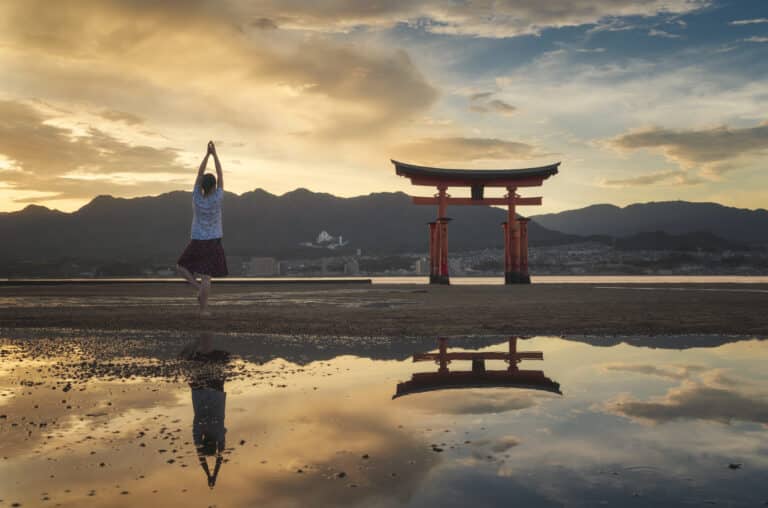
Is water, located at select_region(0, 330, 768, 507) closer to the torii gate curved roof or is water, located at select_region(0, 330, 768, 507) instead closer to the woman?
the woman

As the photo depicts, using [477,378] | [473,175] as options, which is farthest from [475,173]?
[477,378]

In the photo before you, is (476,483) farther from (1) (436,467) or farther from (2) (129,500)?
(2) (129,500)

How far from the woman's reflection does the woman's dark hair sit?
3274 mm

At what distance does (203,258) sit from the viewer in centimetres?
1024

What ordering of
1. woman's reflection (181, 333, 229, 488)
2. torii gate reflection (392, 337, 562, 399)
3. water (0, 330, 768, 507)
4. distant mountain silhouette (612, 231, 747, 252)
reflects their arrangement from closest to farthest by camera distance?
water (0, 330, 768, 507) → woman's reflection (181, 333, 229, 488) → torii gate reflection (392, 337, 562, 399) → distant mountain silhouette (612, 231, 747, 252)

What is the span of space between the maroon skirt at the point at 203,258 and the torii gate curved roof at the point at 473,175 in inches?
857

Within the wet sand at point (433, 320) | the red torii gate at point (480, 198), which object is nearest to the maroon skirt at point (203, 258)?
the wet sand at point (433, 320)

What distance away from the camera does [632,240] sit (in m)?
147

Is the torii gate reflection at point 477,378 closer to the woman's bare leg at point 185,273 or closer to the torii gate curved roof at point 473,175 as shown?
the woman's bare leg at point 185,273

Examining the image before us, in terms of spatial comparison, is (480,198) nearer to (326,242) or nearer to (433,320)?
(433,320)

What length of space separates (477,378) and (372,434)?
2.13 m

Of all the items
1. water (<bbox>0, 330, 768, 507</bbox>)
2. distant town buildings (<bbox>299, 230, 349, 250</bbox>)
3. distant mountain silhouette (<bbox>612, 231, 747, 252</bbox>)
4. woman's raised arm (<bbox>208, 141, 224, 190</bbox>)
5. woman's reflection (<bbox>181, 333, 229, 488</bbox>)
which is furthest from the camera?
distant town buildings (<bbox>299, 230, 349, 250</bbox>)

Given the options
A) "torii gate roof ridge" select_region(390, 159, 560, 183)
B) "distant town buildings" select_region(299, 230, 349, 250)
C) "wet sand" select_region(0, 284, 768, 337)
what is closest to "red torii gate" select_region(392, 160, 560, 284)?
"torii gate roof ridge" select_region(390, 159, 560, 183)

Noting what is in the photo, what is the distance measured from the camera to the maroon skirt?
10188mm
